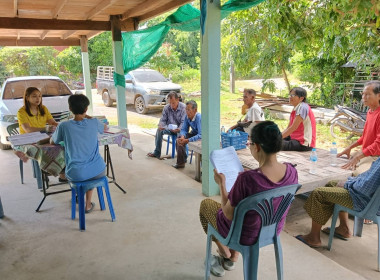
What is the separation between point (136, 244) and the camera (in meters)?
2.84

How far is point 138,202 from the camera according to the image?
376 cm

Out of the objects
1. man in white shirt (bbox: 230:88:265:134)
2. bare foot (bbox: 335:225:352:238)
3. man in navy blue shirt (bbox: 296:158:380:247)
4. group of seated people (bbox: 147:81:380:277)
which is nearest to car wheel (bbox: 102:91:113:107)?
group of seated people (bbox: 147:81:380:277)

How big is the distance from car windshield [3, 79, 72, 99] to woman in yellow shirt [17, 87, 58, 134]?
8.86ft

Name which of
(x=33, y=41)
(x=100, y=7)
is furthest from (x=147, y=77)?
(x=100, y=7)

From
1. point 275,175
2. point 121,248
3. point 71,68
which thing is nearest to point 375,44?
point 275,175

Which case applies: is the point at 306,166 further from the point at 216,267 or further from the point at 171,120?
the point at 171,120

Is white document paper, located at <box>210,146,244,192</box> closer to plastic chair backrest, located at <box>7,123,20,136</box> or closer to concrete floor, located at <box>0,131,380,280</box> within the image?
concrete floor, located at <box>0,131,380,280</box>

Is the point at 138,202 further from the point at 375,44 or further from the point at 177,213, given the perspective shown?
the point at 375,44

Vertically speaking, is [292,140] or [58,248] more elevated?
[292,140]

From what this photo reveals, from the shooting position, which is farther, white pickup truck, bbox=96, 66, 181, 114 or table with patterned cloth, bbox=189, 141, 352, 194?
white pickup truck, bbox=96, 66, 181, 114

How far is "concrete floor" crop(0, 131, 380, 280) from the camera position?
245 cm

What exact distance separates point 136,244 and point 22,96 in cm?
509

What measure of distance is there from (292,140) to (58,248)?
3.14 meters

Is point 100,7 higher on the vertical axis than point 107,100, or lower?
higher
